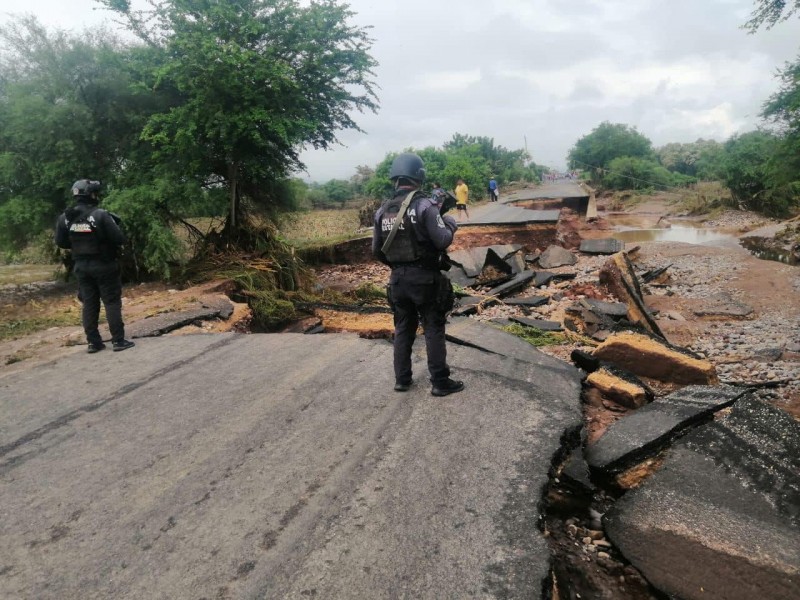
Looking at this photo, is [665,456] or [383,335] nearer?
[665,456]

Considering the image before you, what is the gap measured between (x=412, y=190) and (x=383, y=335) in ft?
8.67

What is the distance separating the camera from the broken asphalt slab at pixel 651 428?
2963 millimetres

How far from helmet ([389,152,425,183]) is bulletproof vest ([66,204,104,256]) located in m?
3.30

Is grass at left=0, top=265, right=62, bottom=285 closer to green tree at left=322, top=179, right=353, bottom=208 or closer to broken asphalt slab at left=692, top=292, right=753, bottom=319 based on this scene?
broken asphalt slab at left=692, top=292, right=753, bottom=319

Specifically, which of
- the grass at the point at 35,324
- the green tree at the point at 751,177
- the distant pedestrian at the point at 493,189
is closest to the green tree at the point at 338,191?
the distant pedestrian at the point at 493,189

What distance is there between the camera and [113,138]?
11273mm

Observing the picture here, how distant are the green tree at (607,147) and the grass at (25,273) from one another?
53.9 m

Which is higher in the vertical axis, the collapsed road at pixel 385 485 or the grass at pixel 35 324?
the grass at pixel 35 324

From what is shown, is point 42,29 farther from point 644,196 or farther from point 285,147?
point 644,196

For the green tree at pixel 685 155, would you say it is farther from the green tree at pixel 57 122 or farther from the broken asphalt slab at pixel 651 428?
the broken asphalt slab at pixel 651 428

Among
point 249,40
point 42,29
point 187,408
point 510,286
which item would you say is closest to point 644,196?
point 510,286

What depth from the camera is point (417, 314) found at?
3848mm

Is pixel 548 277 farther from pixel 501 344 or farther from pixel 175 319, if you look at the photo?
pixel 175 319

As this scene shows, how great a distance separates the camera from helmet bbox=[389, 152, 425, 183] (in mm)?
3707
